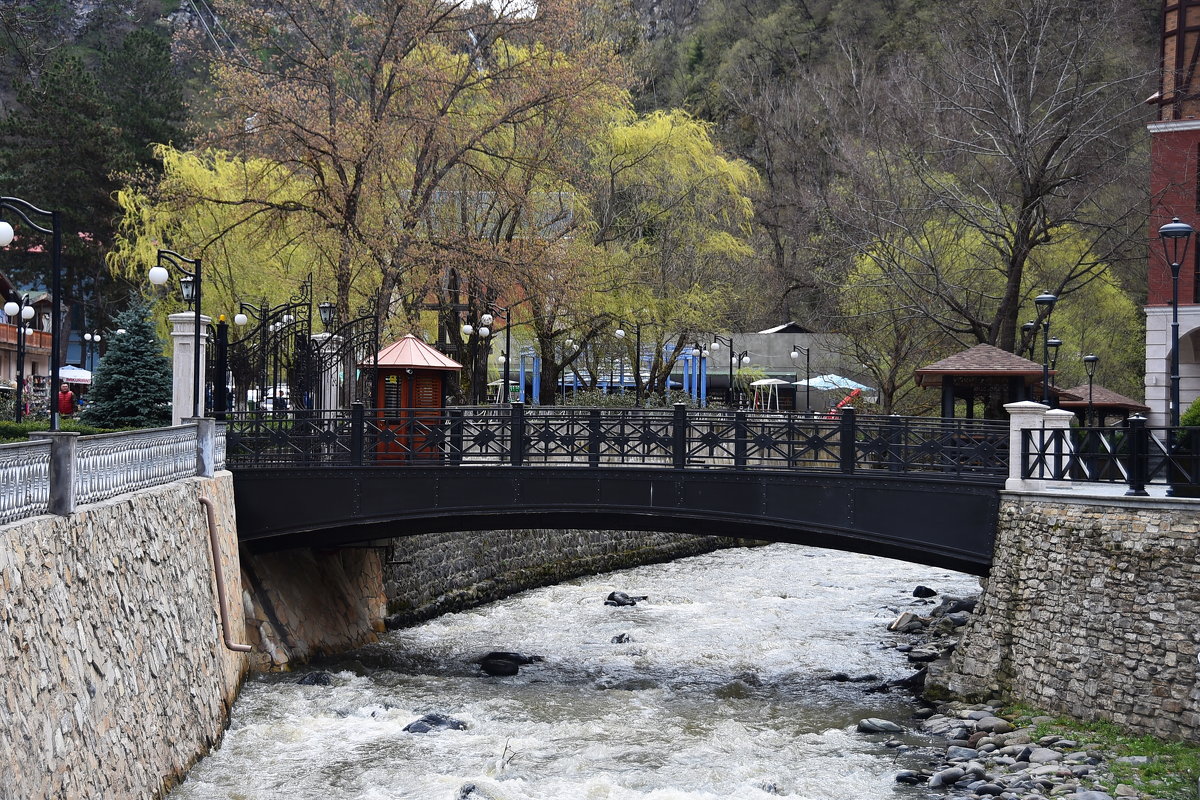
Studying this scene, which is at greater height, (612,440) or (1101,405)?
(1101,405)

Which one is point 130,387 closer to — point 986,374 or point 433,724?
point 433,724

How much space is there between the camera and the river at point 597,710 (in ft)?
45.6

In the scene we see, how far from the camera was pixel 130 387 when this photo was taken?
22953 mm

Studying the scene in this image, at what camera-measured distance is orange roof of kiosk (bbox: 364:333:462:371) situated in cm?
2242

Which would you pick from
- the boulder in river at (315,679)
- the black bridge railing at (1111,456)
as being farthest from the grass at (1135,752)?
the boulder in river at (315,679)

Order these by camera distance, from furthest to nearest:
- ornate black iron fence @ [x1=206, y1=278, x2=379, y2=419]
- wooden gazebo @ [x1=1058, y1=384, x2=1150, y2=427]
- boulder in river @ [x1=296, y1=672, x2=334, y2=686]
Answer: wooden gazebo @ [x1=1058, y1=384, x2=1150, y2=427] → ornate black iron fence @ [x1=206, y1=278, x2=379, y2=419] → boulder in river @ [x1=296, y1=672, x2=334, y2=686]

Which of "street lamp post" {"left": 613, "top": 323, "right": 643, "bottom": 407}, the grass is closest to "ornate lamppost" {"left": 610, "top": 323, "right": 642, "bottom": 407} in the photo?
"street lamp post" {"left": 613, "top": 323, "right": 643, "bottom": 407}

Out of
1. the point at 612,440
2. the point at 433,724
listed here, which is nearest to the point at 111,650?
the point at 433,724

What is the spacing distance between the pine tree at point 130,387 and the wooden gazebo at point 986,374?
49.8 ft

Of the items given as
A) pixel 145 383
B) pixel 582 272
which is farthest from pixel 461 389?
pixel 145 383

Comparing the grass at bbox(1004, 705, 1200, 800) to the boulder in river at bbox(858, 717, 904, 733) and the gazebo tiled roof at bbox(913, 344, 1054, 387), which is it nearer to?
the boulder in river at bbox(858, 717, 904, 733)

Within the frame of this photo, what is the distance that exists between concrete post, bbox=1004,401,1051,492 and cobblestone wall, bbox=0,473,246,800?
1114cm

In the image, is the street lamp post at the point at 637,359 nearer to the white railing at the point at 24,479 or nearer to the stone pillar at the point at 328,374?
the stone pillar at the point at 328,374

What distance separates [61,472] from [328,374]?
1456cm
